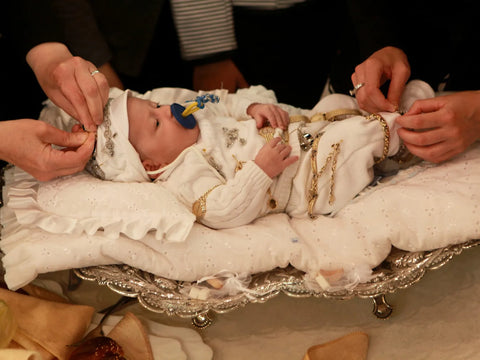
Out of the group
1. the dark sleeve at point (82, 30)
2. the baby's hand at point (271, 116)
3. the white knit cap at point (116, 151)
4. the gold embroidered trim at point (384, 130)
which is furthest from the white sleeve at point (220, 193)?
the dark sleeve at point (82, 30)

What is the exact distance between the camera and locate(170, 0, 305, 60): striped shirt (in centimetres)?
150

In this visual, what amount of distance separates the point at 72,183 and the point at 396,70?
35.2 inches

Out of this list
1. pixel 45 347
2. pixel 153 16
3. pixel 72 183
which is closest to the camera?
pixel 45 347

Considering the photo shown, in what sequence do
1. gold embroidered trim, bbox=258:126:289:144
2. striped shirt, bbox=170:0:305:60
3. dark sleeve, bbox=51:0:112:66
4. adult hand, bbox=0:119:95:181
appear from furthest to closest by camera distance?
striped shirt, bbox=170:0:305:60 < dark sleeve, bbox=51:0:112:66 < gold embroidered trim, bbox=258:126:289:144 < adult hand, bbox=0:119:95:181

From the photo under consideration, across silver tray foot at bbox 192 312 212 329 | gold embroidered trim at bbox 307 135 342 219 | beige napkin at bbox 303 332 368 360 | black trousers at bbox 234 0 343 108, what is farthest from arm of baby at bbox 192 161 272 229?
black trousers at bbox 234 0 343 108

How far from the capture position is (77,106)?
105 cm

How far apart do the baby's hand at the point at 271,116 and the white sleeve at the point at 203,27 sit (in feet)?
1.47

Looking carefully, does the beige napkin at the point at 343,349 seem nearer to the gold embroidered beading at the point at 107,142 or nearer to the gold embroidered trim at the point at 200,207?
the gold embroidered trim at the point at 200,207

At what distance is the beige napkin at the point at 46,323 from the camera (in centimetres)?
99

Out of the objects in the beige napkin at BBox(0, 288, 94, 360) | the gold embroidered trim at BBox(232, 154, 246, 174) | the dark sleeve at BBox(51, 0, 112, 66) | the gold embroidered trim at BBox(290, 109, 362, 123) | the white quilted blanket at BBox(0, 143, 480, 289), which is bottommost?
the beige napkin at BBox(0, 288, 94, 360)

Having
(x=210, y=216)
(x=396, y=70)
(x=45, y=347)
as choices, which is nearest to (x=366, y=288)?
(x=210, y=216)

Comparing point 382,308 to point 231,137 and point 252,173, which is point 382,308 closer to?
point 252,173

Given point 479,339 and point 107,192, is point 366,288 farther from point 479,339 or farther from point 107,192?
point 107,192

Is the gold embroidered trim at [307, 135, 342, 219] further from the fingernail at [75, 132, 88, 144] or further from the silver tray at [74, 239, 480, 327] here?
the fingernail at [75, 132, 88, 144]
